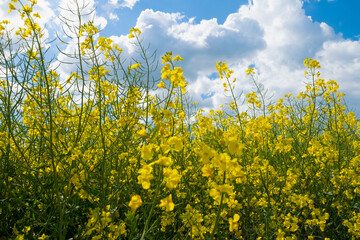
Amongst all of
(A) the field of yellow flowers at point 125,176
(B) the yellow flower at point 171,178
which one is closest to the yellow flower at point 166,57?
(A) the field of yellow flowers at point 125,176

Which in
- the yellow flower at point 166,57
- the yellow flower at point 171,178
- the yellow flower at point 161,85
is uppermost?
the yellow flower at point 166,57

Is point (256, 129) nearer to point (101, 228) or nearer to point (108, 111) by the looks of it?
point (108, 111)

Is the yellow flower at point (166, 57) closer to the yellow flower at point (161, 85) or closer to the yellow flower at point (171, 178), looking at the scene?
the yellow flower at point (161, 85)

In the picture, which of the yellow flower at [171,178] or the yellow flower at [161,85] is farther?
the yellow flower at [161,85]

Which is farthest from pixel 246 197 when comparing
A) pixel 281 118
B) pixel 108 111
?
pixel 281 118

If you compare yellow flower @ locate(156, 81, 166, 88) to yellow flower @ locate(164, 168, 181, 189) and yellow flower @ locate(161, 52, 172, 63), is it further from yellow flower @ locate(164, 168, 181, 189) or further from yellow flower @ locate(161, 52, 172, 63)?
yellow flower @ locate(164, 168, 181, 189)

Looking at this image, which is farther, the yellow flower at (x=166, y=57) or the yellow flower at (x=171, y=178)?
the yellow flower at (x=166, y=57)

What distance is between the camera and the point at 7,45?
9.52 ft

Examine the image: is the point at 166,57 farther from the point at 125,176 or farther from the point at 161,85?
the point at 125,176

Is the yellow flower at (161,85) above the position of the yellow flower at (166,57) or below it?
below

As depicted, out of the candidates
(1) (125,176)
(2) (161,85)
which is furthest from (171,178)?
(1) (125,176)

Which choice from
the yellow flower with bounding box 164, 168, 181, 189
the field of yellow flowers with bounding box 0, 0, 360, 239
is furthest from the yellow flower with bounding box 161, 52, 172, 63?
the yellow flower with bounding box 164, 168, 181, 189

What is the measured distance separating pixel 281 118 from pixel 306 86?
1.10m

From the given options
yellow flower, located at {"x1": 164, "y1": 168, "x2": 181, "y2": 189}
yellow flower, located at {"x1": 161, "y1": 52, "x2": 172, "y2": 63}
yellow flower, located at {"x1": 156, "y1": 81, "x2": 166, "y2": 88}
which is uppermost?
yellow flower, located at {"x1": 161, "y1": 52, "x2": 172, "y2": 63}
